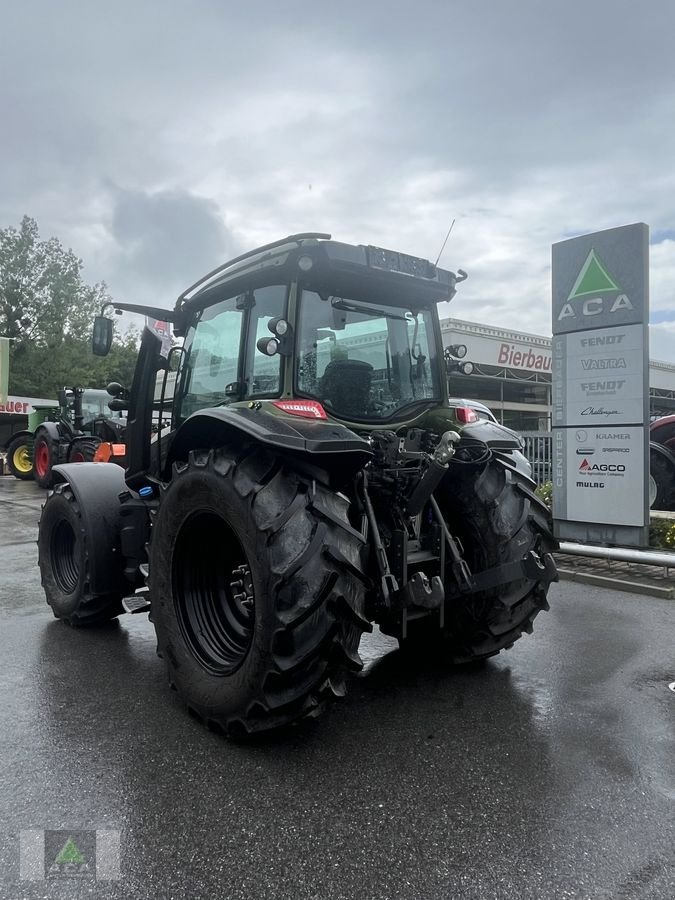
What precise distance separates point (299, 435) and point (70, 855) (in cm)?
169

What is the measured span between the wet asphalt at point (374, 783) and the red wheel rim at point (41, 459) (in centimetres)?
1253

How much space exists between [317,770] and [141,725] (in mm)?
943

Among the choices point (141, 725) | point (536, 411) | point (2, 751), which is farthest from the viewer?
point (536, 411)

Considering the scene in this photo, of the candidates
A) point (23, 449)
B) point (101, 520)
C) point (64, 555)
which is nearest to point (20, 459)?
point (23, 449)

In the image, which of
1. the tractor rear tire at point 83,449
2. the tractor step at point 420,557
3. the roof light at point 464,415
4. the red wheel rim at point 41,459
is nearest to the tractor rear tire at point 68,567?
the tractor step at point 420,557

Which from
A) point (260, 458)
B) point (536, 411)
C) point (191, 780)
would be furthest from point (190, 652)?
point (536, 411)

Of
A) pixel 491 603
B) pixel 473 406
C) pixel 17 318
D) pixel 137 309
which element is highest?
pixel 17 318

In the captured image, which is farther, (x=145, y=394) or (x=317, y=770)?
(x=145, y=394)

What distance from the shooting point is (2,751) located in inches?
110

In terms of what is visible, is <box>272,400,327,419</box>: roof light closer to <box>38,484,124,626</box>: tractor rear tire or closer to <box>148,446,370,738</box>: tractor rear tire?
<box>148,446,370,738</box>: tractor rear tire

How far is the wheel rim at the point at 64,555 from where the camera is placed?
190 inches

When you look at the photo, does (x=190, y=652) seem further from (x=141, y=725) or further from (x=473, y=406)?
(x=473, y=406)

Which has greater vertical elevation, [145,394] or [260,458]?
[145,394]

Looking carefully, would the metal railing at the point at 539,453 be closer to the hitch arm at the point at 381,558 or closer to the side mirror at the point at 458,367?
the side mirror at the point at 458,367
